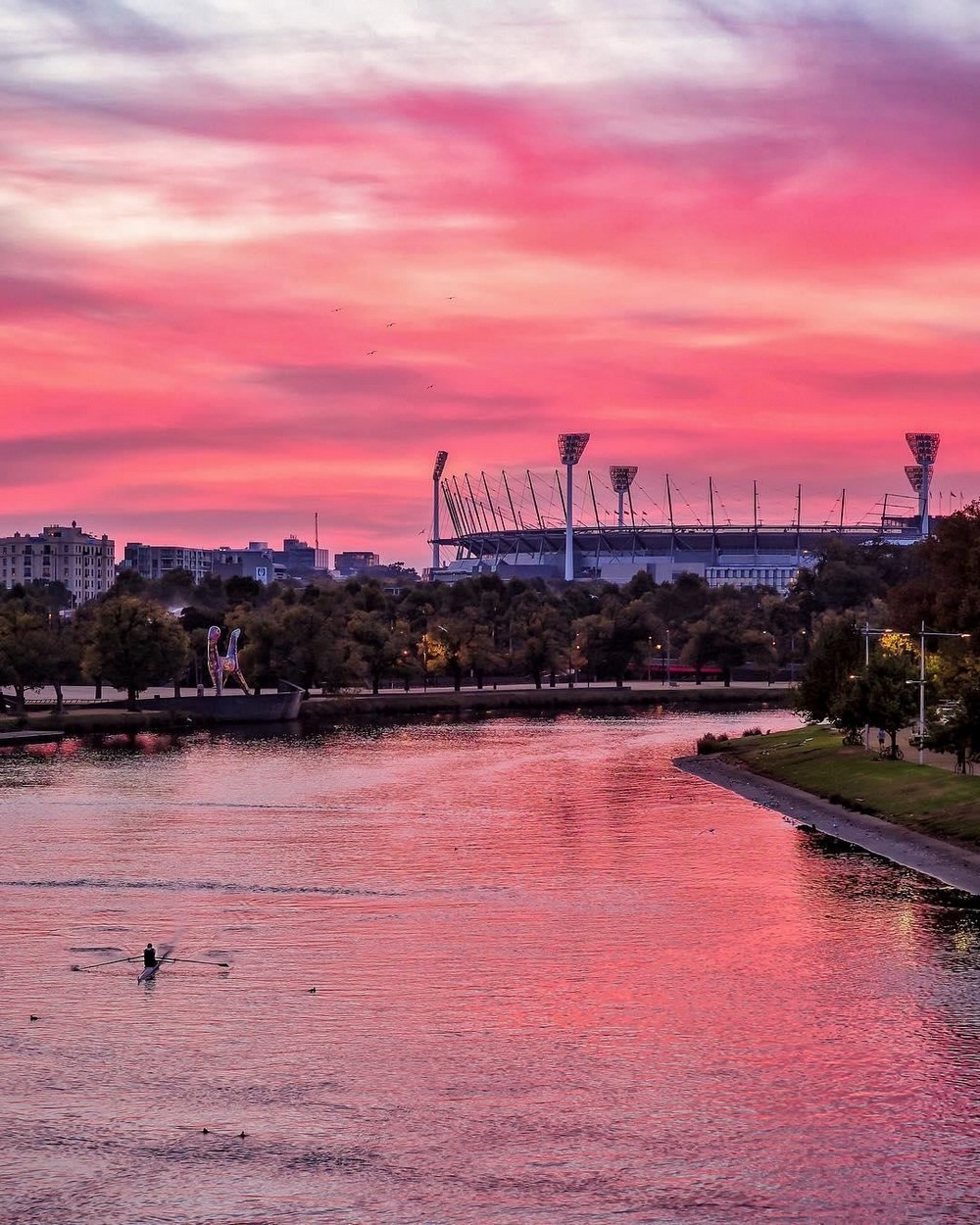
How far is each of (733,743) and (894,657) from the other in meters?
24.9

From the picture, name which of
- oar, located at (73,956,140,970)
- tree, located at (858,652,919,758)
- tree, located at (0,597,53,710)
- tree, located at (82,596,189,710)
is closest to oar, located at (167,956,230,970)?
oar, located at (73,956,140,970)

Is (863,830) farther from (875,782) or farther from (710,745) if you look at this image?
(710,745)

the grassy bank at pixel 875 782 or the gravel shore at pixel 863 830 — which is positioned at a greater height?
the grassy bank at pixel 875 782

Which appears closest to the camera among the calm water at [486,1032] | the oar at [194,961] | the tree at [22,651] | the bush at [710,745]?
the calm water at [486,1032]

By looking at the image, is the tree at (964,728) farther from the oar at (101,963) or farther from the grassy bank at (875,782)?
the oar at (101,963)

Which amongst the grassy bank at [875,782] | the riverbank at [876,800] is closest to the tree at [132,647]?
the grassy bank at [875,782]

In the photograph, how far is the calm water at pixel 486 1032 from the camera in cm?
2969

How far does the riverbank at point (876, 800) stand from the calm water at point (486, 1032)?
223 centimetres

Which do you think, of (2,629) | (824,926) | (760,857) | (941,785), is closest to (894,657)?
(941,785)

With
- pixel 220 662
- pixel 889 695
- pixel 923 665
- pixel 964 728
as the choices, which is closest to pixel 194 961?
pixel 964 728

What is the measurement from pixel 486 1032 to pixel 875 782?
50.9 m

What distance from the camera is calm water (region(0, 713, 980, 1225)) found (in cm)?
2969

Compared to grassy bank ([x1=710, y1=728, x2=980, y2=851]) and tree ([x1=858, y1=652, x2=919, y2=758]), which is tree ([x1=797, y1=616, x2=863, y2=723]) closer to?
grassy bank ([x1=710, y1=728, x2=980, y2=851])

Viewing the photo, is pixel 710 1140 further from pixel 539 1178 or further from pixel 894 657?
pixel 894 657
